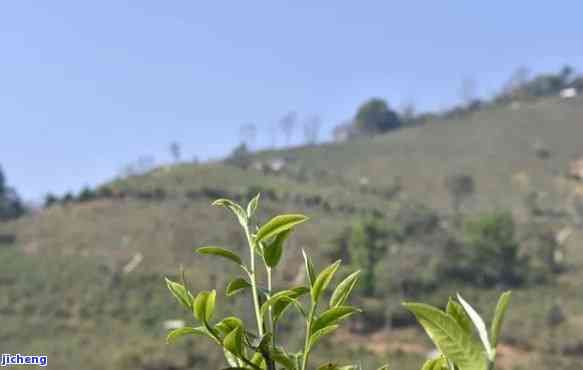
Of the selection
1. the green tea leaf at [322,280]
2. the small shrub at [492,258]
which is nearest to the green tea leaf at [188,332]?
the green tea leaf at [322,280]

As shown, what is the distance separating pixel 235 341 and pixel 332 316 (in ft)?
0.32

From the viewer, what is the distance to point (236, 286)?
2.63ft

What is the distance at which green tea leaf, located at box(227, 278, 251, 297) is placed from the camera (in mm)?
790

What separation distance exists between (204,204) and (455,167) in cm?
1497

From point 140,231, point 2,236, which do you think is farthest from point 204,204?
point 2,236

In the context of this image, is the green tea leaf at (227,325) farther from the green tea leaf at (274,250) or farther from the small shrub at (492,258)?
the small shrub at (492,258)

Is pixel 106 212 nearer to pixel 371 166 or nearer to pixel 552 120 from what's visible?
pixel 371 166

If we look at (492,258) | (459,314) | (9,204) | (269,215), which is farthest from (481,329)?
(9,204)

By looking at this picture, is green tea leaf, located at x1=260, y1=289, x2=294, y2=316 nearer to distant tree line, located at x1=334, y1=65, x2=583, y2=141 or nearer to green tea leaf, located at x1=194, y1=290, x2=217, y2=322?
green tea leaf, located at x1=194, y1=290, x2=217, y2=322

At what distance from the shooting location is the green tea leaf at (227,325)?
69 centimetres

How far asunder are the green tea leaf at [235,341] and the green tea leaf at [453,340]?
0.16 metres

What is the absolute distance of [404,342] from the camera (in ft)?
71.3

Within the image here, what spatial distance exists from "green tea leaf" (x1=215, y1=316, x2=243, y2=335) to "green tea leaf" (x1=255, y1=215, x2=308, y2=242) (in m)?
0.09

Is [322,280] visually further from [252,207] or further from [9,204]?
[9,204]
